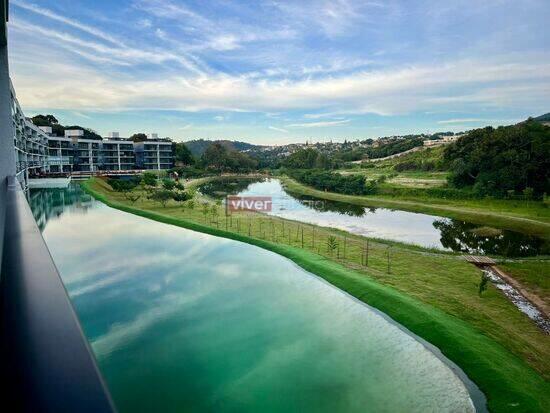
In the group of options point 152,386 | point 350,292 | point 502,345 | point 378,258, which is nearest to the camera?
point 152,386

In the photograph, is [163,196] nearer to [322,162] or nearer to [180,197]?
[180,197]

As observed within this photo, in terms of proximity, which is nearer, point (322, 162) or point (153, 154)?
point (153, 154)

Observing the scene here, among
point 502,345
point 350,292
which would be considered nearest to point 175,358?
point 350,292

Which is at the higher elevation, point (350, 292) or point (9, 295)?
point (9, 295)

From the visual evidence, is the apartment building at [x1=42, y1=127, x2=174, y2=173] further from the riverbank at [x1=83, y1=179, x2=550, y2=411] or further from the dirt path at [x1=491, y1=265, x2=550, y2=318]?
the dirt path at [x1=491, y1=265, x2=550, y2=318]

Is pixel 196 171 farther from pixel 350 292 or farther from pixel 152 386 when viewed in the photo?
pixel 152 386

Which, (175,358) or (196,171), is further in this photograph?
(196,171)

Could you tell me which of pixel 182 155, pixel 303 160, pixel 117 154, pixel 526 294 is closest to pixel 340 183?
pixel 526 294
